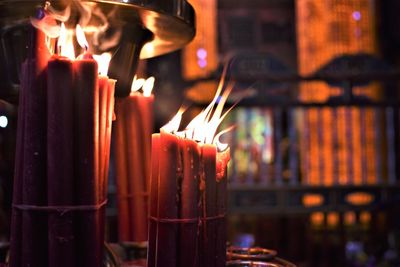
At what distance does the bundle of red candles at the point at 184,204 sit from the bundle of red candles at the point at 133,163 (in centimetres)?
44

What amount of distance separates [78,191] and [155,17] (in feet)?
1.67

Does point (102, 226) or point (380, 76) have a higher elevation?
point (380, 76)

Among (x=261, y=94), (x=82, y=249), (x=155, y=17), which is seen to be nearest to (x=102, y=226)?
(x=82, y=249)

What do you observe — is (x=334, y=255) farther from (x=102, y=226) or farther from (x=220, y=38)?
(x=220, y=38)

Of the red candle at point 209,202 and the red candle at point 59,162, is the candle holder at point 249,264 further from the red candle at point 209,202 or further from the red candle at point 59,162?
the red candle at point 59,162

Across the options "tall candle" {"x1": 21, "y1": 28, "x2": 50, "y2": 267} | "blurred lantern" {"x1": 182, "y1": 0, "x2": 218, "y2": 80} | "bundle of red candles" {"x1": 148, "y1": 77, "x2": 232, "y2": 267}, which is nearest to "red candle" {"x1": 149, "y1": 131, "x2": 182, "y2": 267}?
"bundle of red candles" {"x1": 148, "y1": 77, "x2": 232, "y2": 267}

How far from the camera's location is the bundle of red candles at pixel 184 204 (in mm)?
1089

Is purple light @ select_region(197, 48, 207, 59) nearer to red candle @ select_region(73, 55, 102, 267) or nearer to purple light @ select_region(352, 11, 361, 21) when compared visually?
purple light @ select_region(352, 11, 361, 21)

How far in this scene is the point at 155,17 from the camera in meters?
1.32

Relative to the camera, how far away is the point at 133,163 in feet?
5.24

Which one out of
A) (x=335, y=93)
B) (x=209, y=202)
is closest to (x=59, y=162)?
(x=209, y=202)

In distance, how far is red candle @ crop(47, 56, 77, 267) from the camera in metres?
1.02

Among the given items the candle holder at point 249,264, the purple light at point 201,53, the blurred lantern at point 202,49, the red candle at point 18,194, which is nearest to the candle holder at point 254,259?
the candle holder at point 249,264

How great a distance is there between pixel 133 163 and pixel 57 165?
0.58 meters
